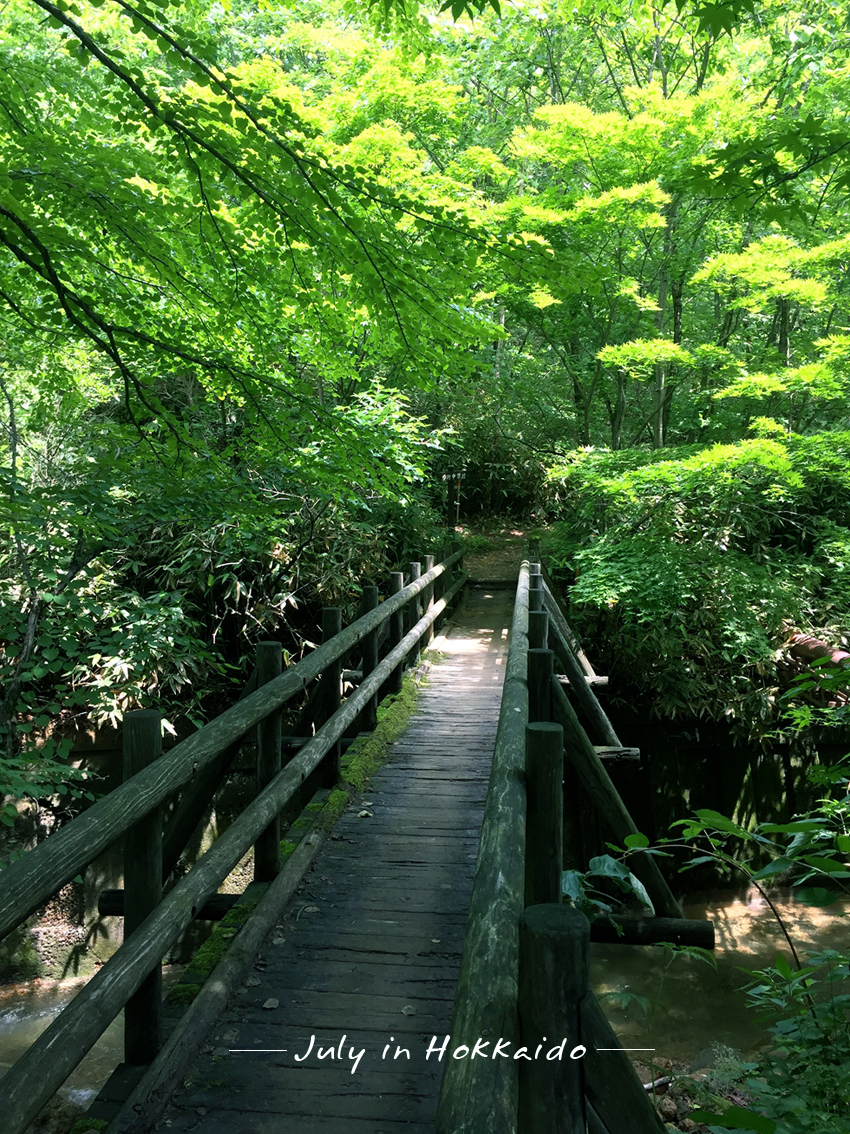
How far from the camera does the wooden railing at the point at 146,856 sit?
1.61 metres

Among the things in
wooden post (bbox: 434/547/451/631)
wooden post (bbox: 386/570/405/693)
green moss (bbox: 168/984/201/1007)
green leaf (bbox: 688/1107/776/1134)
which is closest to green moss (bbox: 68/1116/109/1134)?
green moss (bbox: 168/984/201/1007)

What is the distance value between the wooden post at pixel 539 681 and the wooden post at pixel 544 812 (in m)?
1.43

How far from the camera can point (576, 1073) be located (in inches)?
51.1

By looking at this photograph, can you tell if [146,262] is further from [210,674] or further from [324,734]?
[210,674]

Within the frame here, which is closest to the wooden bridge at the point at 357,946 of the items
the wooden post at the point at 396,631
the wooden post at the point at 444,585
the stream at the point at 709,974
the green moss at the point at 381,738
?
the green moss at the point at 381,738

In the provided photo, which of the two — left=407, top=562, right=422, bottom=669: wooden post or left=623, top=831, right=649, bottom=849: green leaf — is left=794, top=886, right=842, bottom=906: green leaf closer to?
left=623, top=831, right=649, bottom=849: green leaf

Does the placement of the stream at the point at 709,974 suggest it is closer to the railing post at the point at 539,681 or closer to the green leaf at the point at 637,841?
the railing post at the point at 539,681

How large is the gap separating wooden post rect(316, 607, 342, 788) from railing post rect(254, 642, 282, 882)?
3.04 feet

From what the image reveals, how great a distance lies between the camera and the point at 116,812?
2047mm

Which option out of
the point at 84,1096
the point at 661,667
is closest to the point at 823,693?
the point at 661,667

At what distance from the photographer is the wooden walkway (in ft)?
7.24

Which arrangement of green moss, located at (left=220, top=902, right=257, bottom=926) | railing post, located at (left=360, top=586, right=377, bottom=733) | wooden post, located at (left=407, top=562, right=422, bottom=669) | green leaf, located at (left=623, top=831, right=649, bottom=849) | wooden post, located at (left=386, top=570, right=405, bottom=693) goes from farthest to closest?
wooden post, located at (left=407, top=562, right=422, bottom=669), wooden post, located at (left=386, top=570, right=405, bottom=693), railing post, located at (left=360, top=586, right=377, bottom=733), green moss, located at (left=220, top=902, right=257, bottom=926), green leaf, located at (left=623, top=831, right=649, bottom=849)

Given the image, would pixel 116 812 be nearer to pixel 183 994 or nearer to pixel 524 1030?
pixel 183 994

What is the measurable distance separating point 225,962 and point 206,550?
258 inches
